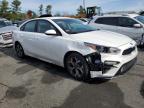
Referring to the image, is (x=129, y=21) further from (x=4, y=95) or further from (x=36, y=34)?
(x=4, y=95)

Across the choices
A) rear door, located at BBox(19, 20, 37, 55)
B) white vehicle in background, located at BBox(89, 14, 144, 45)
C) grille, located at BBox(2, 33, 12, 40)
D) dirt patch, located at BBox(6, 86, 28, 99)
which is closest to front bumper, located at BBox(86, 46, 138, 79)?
dirt patch, located at BBox(6, 86, 28, 99)

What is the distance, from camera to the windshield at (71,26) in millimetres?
5895

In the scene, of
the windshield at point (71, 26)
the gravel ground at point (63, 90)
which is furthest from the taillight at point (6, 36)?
the windshield at point (71, 26)

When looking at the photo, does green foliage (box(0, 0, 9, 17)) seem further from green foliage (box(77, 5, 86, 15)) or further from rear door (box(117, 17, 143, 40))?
rear door (box(117, 17, 143, 40))

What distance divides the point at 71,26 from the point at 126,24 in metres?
4.44

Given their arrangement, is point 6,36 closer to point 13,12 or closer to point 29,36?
point 29,36

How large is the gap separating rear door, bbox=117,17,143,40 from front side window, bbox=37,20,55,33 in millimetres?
4376

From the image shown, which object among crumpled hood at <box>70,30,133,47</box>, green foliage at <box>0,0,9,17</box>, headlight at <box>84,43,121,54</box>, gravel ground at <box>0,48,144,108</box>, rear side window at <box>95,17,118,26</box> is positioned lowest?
gravel ground at <box>0,48,144,108</box>

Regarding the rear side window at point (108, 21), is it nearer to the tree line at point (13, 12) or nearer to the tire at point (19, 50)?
the tire at point (19, 50)

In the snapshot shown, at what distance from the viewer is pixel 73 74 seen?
5613 millimetres

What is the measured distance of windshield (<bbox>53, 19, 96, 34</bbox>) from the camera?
19.3 ft

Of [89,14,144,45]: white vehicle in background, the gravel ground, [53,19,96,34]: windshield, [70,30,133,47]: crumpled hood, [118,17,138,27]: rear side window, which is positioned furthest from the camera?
[118,17,138,27]: rear side window

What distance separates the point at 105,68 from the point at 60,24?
6.35 ft

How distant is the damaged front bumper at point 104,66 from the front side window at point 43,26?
5.82 feet
